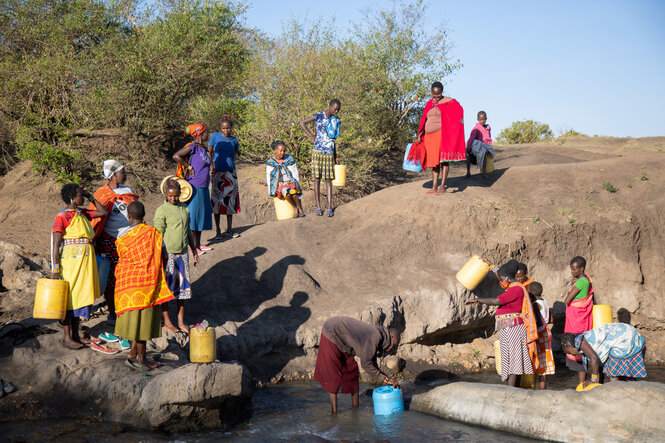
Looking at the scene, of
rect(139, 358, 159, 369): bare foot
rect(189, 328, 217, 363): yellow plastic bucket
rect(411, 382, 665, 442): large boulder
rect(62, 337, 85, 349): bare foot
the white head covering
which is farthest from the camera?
the white head covering

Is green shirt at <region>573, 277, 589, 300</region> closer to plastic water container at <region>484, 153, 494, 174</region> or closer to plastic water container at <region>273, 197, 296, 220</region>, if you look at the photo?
plastic water container at <region>484, 153, 494, 174</region>

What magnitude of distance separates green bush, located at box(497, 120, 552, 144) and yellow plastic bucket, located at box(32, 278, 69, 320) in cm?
2373

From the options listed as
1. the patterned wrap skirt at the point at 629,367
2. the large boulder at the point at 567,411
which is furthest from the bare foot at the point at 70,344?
the patterned wrap skirt at the point at 629,367

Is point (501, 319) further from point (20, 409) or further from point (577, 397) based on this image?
point (20, 409)

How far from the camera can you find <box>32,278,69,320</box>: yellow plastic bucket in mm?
5238

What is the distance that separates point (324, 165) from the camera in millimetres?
9078

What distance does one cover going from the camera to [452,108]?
896 centimetres

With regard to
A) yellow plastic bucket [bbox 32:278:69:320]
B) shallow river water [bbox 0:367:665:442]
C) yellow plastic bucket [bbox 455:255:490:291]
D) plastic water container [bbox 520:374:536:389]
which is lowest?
shallow river water [bbox 0:367:665:442]

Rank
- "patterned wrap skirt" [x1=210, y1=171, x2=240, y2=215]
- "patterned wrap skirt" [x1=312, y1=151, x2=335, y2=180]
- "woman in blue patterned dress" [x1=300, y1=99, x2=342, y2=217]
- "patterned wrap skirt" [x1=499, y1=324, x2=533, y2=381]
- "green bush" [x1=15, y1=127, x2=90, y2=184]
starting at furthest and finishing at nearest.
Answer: "green bush" [x1=15, y1=127, x2=90, y2=184]
"patterned wrap skirt" [x1=210, y1=171, x2=240, y2=215]
"patterned wrap skirt" [x1=312, y1=151, x2=335, y2=180]
"woman in blue patterned dress" [x1=300, y1=99, x2=342, y2=217]
"patterned wrap skirt" [x1=499, y1=324, x2=533, y2=381]

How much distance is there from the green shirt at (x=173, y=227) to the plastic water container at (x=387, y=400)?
2.69m

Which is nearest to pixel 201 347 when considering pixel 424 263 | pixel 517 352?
pixel 517 352

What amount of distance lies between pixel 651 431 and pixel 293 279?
460 centimetres

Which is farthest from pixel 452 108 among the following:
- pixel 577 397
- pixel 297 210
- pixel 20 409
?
pixel 20 409

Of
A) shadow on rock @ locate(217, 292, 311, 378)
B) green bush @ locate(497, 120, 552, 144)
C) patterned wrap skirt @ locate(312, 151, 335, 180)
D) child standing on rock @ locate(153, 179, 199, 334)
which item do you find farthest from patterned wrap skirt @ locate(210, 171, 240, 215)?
green bush @ locate(497, 120, 552, 144)
